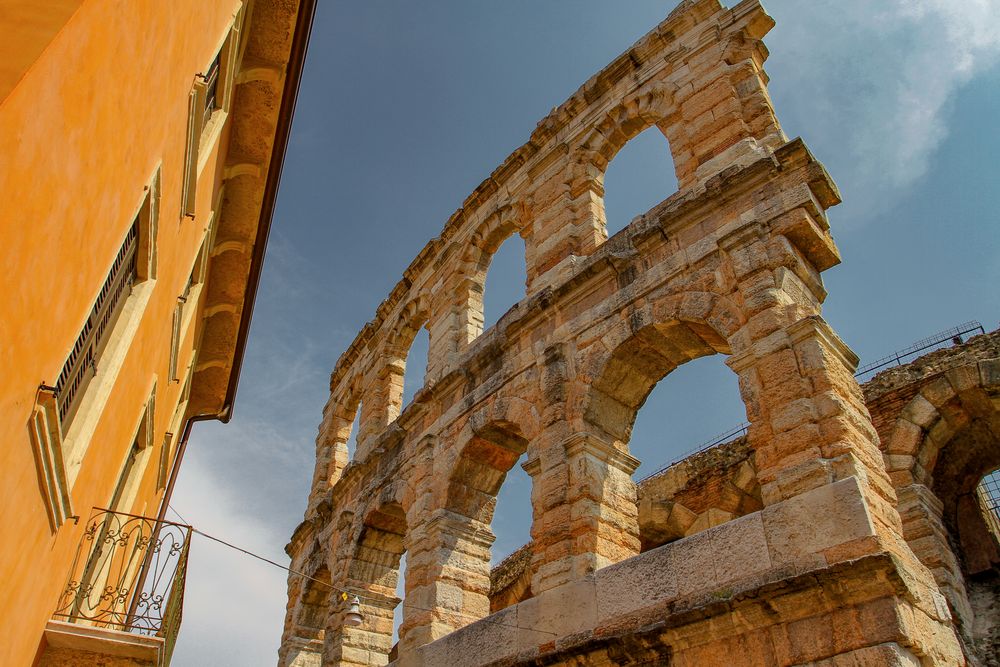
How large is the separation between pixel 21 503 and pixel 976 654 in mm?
10104

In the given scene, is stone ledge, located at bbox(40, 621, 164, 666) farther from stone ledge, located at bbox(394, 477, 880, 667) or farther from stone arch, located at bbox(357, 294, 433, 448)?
stone arch, located at bbox(357, 294, 433, 448)

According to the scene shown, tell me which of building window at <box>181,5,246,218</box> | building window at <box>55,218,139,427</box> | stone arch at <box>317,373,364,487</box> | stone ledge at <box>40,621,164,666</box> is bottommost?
stone ledge at <box>40,621,164,666</box>

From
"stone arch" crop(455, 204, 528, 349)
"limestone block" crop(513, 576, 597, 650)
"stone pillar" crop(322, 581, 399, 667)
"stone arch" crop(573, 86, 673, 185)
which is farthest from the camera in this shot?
"stone arch" crop(455, 204, 528, 349)

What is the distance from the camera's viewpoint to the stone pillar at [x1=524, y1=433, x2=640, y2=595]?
6945 mm

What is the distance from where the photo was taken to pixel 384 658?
1016 centimetres

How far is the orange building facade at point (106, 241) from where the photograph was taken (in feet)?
9.78

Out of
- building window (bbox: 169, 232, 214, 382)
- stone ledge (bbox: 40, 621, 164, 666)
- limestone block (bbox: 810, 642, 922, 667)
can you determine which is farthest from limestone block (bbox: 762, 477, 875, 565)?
building window (bbox: 169, 232, 214, 382)

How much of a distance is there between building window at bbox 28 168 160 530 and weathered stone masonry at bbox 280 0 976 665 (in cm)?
400

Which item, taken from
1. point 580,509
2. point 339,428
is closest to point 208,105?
point 580,509

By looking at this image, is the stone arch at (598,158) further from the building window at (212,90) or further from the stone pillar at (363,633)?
the stone pillar at (363,633)

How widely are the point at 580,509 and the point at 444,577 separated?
2240mm

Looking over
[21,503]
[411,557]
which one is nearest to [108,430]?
[21,503]

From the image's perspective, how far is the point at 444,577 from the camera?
854cm

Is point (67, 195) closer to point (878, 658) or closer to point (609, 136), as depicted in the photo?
point (878, 658)
